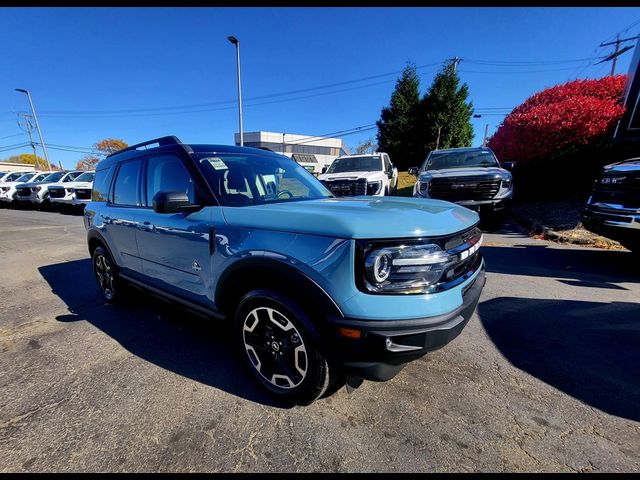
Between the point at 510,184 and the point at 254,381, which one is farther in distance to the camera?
the point at 510,184

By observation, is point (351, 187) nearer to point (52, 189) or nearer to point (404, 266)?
point (404, 266)

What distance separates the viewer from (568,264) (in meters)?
5.00

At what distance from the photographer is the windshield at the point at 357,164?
33.7 ft

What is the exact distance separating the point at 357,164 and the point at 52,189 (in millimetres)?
15248

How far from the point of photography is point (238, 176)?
105 inches

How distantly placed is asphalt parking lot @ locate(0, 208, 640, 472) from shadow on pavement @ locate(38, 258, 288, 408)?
0.02 meters

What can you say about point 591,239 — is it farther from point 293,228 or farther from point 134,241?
point 134,241

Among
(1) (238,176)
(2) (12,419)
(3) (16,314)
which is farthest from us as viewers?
(3) (16,314)

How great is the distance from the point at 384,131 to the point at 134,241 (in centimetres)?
2634

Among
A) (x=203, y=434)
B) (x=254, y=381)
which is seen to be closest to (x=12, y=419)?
(x=203, y=434)

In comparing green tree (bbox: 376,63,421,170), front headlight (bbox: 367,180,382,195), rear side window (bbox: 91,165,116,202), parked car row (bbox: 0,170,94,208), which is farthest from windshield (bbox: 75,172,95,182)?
green tree (bbox: 376,63,421,170)

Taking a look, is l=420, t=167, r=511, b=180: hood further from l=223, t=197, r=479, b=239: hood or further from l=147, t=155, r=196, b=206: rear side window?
l=147, t=155, r=196, b=206: rear side window

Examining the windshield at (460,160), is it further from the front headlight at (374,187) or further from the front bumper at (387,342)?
the front bumper at (387,342)

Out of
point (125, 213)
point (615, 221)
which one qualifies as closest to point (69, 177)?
point (125, 213)
